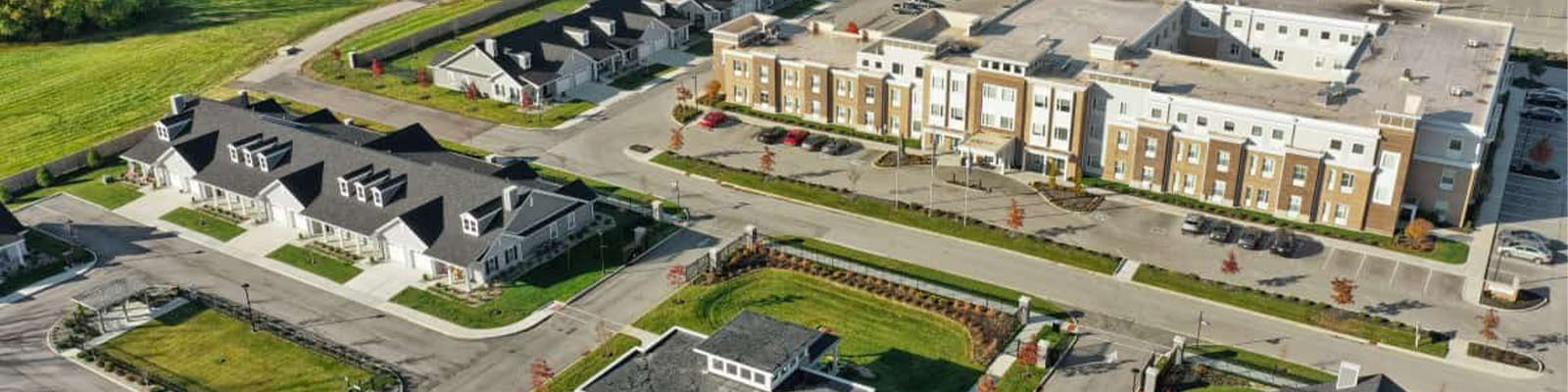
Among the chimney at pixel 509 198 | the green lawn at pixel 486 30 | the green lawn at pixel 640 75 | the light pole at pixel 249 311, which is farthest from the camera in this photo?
the green lawn at pixel 486 30

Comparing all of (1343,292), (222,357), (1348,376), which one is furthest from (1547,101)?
(222,357)

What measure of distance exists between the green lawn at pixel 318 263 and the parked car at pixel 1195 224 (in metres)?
60.3

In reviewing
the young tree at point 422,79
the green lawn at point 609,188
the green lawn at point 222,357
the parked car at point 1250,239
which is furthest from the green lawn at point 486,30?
the parked car at point 1250,239

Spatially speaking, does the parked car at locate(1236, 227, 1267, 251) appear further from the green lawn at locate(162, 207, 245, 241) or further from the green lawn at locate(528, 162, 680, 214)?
the green lawn at locate(162, 207, 245, 241)

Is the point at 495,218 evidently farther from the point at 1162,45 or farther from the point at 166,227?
the point at 1162,45

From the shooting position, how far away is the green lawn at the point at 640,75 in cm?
13238

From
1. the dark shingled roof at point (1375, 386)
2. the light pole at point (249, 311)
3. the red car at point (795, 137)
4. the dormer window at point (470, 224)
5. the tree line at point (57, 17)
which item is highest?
the tree line at point (57, 17)

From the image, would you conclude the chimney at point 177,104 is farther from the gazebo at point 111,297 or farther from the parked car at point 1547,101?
the parked car at point 1547,101

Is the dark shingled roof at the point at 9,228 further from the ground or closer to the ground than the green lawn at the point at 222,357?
further from the ground

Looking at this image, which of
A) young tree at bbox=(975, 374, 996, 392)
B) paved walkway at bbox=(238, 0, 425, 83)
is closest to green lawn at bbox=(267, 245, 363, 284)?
young tree at bbox=(975, 374, 996, 392)

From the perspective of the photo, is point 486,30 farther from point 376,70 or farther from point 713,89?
point 713,89

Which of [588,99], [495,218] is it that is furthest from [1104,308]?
[588,99]

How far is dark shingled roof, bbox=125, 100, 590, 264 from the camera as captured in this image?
9000 centimetres

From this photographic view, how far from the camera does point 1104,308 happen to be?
274ft
